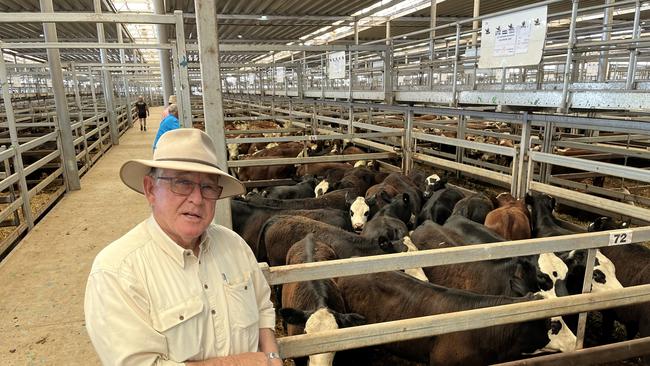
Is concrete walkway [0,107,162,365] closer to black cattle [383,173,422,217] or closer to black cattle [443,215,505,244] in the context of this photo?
black cattle [443,215,505,244]

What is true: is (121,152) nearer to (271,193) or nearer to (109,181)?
(109,181)

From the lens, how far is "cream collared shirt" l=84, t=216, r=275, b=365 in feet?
4.50

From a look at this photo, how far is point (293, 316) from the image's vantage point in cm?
252

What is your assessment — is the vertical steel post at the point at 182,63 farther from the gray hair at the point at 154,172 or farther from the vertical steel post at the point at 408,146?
the vertical steel post at the point at 408,146

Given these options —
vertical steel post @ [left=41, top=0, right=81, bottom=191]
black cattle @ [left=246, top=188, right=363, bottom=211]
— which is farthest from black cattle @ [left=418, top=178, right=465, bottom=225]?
vertical steel post @ [left=41, top=0, right=81, bottom=191]

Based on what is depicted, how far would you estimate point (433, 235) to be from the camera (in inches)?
182

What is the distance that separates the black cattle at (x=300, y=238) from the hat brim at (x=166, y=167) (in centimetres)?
250

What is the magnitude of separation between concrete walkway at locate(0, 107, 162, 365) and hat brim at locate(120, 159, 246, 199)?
227 cm

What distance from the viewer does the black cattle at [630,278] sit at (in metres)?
3.64

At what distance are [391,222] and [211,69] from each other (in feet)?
10.2

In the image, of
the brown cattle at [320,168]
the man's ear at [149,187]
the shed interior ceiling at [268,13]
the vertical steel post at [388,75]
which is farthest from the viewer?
the shed interior ceiling at [268,13]

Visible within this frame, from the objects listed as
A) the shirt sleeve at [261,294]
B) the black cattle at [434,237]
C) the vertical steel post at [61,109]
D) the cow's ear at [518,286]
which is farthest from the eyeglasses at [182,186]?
the vertical steel post at [61,109]

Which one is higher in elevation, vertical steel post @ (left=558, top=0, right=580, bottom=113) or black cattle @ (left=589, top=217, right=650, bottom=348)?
vertical steel post @ (left=558, top=0, right=580, bottom=113)

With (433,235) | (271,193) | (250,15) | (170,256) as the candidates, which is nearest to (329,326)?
(170,256)
